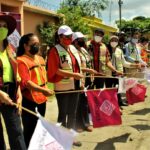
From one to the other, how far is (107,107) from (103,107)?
0.27 feet

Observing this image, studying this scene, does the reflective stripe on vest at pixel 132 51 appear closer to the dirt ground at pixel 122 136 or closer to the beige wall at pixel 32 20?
the dirt ground at pixel 122 136

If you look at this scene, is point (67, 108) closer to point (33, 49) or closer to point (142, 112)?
point (33, 49)

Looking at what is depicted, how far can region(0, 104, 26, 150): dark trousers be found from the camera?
14.6 ft

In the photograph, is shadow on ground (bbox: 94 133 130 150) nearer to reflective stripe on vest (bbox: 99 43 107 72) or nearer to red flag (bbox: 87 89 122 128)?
red flag (bbox: 87 89 122 128)

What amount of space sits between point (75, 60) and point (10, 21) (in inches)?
81.9

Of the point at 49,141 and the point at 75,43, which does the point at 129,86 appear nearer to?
the point at 75,43

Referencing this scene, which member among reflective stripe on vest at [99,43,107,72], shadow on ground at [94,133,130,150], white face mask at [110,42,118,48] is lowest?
shadow on ground at [94,133,130,150]

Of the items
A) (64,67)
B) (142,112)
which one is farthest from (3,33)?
(142,112)

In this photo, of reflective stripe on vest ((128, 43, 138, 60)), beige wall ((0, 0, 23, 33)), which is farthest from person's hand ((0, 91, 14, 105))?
beige wall ((0, 0, 23, 33))

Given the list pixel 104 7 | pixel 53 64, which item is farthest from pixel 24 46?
pixel 104 7

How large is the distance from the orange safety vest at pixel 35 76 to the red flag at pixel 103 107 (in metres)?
1.54

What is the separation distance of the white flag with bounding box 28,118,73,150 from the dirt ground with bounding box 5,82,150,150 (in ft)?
7.59

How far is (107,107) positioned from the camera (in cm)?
680

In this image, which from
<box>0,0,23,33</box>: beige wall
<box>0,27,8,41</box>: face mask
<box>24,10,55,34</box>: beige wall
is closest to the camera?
<box>0,27,8,41</box>: face mask
